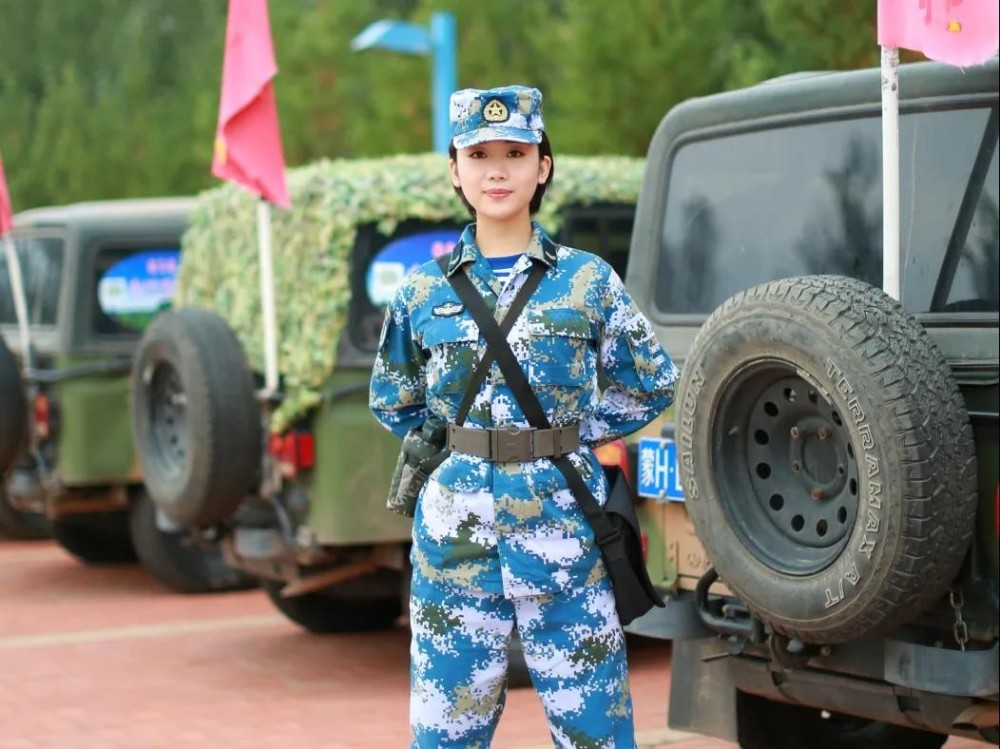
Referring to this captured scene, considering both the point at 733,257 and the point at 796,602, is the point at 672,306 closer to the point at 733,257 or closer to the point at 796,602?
the point at 733,257

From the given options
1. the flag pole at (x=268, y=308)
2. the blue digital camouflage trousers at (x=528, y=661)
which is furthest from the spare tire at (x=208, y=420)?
the blue digital camouflage trousers at (x=528, y=661)

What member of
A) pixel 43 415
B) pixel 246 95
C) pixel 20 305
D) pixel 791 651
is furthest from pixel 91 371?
pixel 791 651

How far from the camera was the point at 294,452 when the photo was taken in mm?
7117

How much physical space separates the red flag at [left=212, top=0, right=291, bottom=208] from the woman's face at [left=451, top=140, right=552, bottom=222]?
3882 millimetres

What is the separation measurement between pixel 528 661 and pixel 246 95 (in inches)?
182

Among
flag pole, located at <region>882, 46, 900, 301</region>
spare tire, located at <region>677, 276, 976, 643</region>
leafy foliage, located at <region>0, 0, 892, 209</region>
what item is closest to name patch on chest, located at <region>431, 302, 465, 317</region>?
spare tire, located at <region>677, 276, 976, 643</region>

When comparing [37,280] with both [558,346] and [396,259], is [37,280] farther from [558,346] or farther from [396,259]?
[558,346]

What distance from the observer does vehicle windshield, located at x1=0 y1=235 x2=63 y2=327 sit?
997cm

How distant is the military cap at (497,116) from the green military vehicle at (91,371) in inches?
237

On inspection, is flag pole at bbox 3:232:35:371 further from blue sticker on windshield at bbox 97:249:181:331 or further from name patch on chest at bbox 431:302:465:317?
name patch on chest at bbox 431:302:465:317

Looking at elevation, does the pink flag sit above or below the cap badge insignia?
above

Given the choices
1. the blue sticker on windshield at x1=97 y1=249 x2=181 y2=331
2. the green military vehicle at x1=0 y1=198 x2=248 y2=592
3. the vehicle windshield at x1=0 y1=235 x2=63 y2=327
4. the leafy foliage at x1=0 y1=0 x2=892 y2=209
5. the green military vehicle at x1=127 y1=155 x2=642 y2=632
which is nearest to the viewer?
the green military vehicle at x1=127 y1=155 x2=642 y2=632

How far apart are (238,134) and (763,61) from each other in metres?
4.75

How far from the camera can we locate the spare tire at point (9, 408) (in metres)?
9.21
